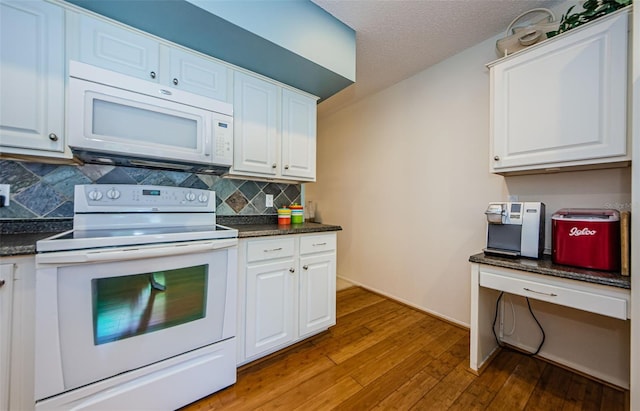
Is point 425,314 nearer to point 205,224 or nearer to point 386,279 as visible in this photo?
point 386,279

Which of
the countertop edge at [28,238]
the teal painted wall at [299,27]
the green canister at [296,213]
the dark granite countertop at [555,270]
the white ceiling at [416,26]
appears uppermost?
the white ceiling at [416,26]

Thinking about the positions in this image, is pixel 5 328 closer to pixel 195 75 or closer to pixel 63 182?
pixel 63 182

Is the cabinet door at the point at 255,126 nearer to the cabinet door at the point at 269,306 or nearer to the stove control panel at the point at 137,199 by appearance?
the stove control panel at the point at 137,199

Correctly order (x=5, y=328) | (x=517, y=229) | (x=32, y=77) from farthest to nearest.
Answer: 1. (x=517, y=229)
2. (x=32, y=77)
3. (x=5, y=328)

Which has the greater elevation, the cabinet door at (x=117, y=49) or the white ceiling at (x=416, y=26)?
the white ceiling at (x=416, y=26)

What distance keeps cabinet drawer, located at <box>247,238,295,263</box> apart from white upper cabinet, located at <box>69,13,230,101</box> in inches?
44.1

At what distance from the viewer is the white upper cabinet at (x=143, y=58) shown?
1.33 metres

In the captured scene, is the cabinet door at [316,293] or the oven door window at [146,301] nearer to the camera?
the oven door window at [146,301]

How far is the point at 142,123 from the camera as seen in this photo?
1.41 metres

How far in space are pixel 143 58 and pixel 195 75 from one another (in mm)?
294

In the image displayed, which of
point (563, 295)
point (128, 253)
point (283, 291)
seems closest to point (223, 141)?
point (128, 253)

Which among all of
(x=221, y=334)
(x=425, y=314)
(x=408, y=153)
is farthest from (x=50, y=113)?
(x=425, y=314)

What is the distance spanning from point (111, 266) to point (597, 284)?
2.42 m

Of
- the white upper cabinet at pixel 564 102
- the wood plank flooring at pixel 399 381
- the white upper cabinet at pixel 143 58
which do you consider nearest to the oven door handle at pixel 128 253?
the wood plank flooring at pixel 399 381
